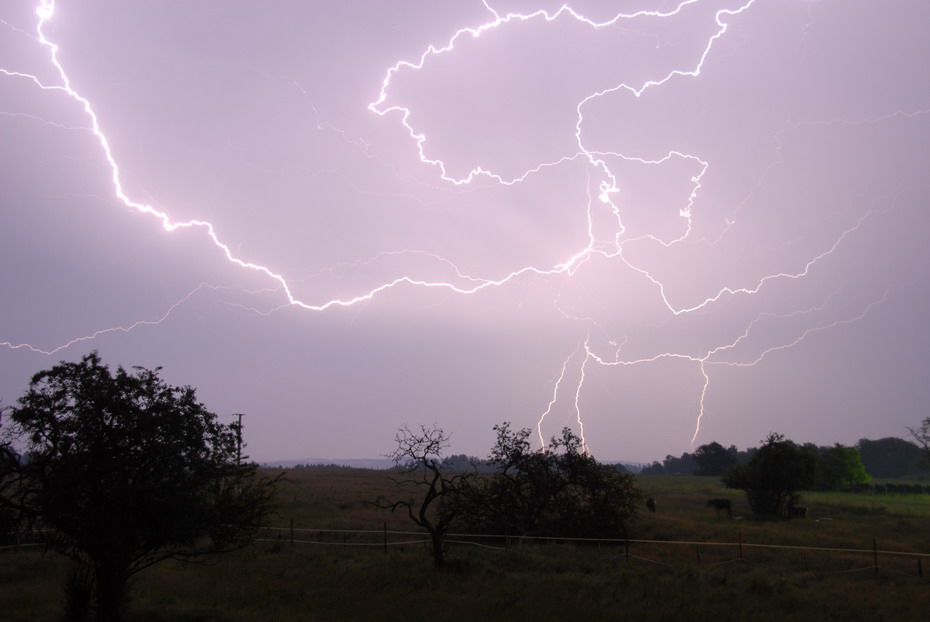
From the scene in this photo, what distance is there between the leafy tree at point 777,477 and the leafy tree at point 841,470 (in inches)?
1150

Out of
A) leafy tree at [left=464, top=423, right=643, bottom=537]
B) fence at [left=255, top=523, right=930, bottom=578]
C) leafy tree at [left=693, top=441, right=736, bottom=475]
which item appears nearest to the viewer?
fence at [left=255, top=523, right=930, bottom=578]

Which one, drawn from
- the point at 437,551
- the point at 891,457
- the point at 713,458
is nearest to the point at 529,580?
the point at 437,551

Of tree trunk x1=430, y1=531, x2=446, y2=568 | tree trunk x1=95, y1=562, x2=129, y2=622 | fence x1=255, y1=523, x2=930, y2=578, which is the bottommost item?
A: fence x1=255, y1=523, x2=930, y2=578

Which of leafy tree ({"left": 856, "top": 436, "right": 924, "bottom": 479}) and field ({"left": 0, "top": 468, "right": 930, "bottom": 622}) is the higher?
field ({"left": 0, "top": 468, "right": 930, "bottom": 622})

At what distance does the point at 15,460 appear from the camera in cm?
1102

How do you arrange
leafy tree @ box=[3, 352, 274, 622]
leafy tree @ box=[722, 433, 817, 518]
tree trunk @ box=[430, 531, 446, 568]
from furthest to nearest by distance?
1. leafy tree @ box=[722, 433, 817, 518]
2. tree trunk @ box=[430, 531, 446, 568]
3. leafy tree @ box=[3, 352, 274, 622]

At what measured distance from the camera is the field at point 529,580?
1348 centimetres

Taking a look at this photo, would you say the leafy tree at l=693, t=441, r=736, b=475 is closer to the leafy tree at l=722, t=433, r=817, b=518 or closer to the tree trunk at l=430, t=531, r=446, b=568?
the leafy tree at l=722, t=433, r=817, b=518

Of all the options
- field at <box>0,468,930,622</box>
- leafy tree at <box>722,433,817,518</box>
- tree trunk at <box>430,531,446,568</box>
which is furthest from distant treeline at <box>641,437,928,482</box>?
tree trunk at <box>430,531,446,568</box>

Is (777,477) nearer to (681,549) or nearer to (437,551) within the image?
(681,549)

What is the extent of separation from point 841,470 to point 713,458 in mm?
39261

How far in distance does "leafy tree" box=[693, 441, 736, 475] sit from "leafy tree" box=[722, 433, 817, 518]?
6717 cm

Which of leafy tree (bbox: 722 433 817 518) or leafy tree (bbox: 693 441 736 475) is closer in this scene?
leafy tree (bbox: 722 433 817 518)

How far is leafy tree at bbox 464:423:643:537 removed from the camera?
25266 millimetres
